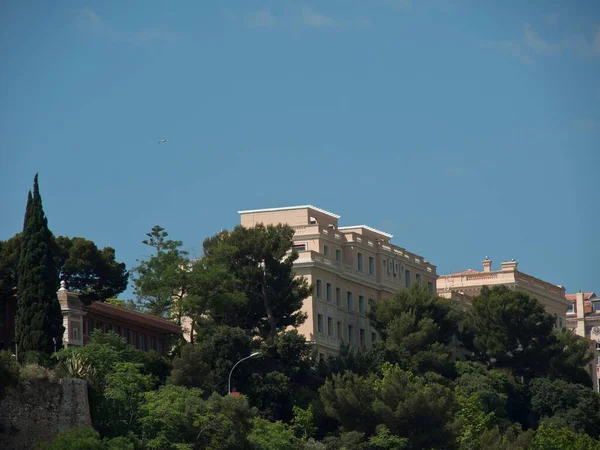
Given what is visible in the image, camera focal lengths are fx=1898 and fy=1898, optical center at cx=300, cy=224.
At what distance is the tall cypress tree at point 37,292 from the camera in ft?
323

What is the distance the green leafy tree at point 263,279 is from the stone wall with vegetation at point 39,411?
104ft

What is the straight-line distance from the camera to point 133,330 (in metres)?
117

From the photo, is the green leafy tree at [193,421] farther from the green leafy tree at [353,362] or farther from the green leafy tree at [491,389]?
the green leafy tree at [491,389]

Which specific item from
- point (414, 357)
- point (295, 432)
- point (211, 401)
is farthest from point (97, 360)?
point (414, 357)

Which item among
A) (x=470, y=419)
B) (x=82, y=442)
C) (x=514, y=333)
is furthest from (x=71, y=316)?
(x=514, y=333)

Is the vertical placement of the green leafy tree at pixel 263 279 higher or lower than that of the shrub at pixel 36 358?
higher

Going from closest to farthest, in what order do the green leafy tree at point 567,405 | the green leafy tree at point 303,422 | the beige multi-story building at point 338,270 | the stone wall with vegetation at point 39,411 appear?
the stone wall with vegetation at point 39,411
the green leafy tree at point 303,422
the beige multi-story building at point 338,270
the green leafy tree at point 567,405

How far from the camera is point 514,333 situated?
141 metres

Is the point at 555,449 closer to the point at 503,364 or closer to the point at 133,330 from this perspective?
the point at 503,364

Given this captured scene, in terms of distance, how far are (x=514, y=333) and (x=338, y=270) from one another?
15779 mm

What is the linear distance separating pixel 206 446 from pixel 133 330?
864 inches

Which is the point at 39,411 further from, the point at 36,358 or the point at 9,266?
the point at 9,266

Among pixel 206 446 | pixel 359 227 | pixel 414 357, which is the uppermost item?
pixel 359 227

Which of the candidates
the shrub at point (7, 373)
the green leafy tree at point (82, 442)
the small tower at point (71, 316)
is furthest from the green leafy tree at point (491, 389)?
the shrub at point (7, 373)
